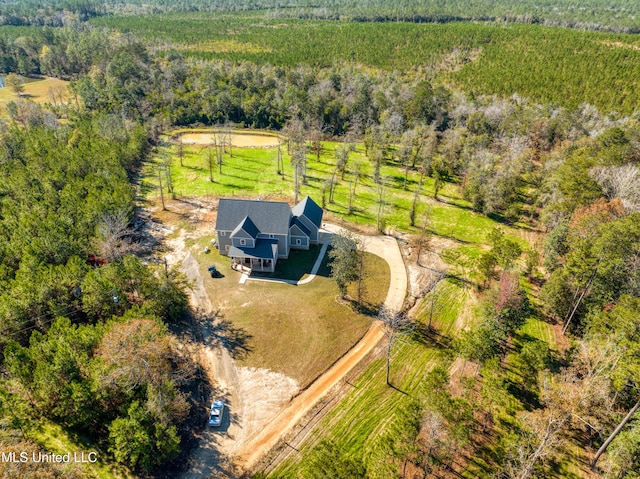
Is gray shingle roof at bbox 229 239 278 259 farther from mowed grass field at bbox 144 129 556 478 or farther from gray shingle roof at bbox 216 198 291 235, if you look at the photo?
mowed grass field at bbox 144 129 556 478

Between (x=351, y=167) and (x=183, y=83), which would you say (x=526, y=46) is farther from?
(x=183, y=83)

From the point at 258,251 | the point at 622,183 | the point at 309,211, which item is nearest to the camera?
the point at 258,251

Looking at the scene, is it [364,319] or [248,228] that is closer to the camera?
[364,319]

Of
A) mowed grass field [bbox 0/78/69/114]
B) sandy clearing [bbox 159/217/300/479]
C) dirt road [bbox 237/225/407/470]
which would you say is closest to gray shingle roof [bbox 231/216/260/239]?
sandy clearing [bbox 159/217/300/479]

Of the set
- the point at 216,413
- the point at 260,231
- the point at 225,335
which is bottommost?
the point at 216,413

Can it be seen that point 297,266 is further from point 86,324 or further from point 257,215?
point 86,324

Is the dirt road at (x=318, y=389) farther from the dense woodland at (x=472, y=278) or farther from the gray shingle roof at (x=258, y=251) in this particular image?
the gray shingle roof at (x=258, y=251)

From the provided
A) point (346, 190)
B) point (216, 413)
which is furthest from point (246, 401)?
point (346, 190)

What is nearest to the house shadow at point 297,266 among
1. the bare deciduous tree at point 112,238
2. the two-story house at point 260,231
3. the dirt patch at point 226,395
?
the two-story house at point 260,231
